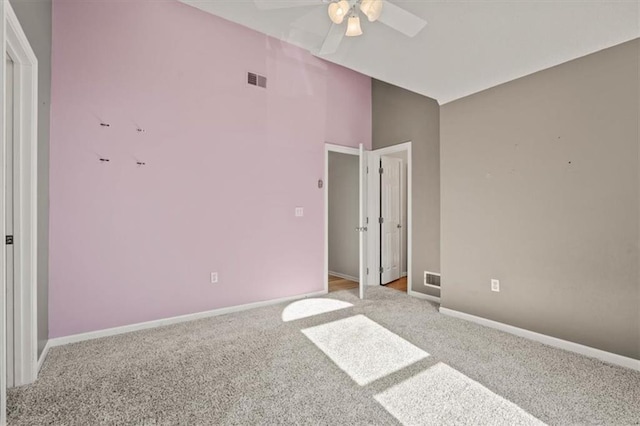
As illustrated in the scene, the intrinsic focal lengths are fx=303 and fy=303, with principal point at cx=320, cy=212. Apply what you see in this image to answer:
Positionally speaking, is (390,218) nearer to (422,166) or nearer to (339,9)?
(422,166)

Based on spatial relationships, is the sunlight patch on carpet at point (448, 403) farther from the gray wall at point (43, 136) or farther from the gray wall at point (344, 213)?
the gray wall at point (344, 213)

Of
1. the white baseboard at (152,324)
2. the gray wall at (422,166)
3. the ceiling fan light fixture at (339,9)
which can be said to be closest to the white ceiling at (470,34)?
the ceiling fan light fixture at (339,9)

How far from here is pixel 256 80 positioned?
141 inches

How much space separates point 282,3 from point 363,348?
8.43 feet

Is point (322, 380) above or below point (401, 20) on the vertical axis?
below

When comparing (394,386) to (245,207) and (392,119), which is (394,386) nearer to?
(245,207)

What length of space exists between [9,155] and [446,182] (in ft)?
12.1

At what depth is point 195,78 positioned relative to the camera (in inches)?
125

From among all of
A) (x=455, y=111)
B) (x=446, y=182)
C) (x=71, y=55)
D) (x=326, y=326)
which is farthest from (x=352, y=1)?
(x=326, y=326)

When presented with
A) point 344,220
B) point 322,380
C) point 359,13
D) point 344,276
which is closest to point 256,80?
point 359,13

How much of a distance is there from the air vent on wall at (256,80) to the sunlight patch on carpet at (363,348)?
9.18 ft

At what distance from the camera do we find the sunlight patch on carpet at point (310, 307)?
3287 mm

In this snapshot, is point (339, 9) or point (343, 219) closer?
point (339, 9)

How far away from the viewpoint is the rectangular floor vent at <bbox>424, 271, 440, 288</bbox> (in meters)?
3.84
